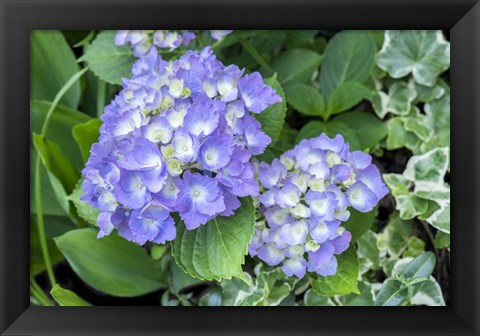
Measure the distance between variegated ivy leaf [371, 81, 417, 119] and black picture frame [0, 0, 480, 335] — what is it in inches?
10.4

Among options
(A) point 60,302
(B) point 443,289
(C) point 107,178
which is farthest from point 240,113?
(B) point 443,289

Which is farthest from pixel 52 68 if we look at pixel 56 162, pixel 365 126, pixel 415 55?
pixel 415 55

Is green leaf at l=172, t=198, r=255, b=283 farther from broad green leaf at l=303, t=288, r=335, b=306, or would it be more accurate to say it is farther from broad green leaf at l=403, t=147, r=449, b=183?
broad green leaf at l=403, t=147, r=449, b=183

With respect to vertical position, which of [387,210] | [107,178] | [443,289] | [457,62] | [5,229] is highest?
[457,62]

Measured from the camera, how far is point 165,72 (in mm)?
1135

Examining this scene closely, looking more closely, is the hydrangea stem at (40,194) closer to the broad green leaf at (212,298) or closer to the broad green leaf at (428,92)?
the broad green leaf at (212,298)

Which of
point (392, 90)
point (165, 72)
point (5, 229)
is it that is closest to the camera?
point (165, 72)

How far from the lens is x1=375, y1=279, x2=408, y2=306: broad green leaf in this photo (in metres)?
1.33

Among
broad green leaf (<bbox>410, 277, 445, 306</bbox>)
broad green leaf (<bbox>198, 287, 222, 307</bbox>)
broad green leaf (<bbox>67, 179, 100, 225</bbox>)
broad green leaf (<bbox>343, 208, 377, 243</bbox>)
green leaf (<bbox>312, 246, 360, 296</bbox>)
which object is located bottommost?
Result: broad green leaf (<bbox>198, 287, 222, 307</bbox>)

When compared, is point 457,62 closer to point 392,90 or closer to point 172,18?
point 392,90

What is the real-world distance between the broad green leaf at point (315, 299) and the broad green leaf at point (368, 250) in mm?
143

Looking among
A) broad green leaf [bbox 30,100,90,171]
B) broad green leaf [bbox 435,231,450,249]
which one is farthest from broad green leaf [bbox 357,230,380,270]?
broad green leaf [bbox 30,100,90,171]

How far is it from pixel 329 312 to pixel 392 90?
62 centimetres

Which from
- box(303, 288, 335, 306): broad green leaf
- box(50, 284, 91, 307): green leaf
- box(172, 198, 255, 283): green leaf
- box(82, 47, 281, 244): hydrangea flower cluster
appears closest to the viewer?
box(82, 47, 281, 244): hydrangea flower cluster
